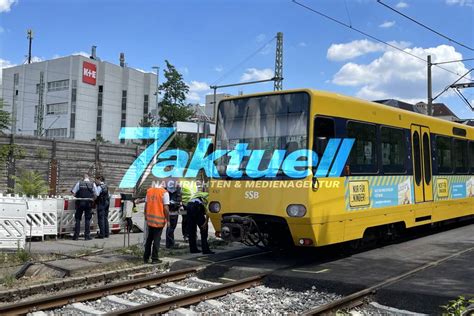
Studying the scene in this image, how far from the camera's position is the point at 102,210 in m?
13.0

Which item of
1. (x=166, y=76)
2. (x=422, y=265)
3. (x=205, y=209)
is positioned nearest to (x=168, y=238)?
(x=205, y=209)

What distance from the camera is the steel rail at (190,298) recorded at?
6.04 meters

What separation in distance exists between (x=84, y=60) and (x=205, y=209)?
75.2 metres

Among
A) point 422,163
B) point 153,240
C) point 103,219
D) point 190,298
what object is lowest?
point 190,298

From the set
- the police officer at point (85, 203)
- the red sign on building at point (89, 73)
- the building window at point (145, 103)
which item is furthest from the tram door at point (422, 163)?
the building window at point (145, 103)

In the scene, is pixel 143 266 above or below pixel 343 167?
below

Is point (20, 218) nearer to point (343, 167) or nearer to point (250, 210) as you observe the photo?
point (250, 210)

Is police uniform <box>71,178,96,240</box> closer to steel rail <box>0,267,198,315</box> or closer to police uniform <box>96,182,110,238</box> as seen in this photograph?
police uniform <box>96,182,110,238</box>

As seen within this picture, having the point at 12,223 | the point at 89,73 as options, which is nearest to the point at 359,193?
the point at 12,223

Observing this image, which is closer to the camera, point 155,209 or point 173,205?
point 155,209

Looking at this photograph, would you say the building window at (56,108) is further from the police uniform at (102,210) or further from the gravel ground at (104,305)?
the gravel ground at (104,305)

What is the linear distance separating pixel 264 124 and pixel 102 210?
237 inches

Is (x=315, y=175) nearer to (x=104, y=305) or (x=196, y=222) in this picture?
(x=196, y=222)

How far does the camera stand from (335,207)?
8.78 meters
